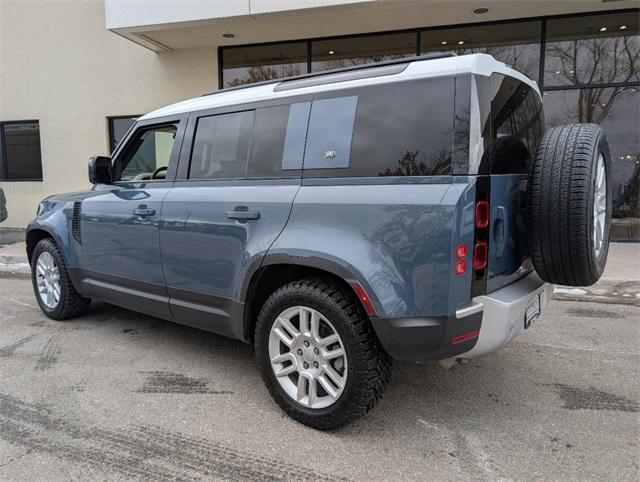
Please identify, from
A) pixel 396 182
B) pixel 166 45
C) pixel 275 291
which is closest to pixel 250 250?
pixel 275 291

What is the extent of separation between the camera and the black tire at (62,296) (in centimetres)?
433

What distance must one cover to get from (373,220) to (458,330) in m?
0.67

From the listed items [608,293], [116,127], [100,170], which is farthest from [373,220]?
[116,127]

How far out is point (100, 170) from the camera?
12.7 ft

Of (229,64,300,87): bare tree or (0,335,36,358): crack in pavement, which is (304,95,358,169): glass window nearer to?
(0,335,36,358): crack in pavement

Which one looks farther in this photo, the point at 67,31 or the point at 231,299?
the point at 67,31

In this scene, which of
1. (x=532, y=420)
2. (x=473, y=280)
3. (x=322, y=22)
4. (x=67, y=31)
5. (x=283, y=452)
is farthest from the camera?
(x=67, y=31)

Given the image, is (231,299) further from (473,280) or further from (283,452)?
(473,280)

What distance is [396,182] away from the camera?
2.31m

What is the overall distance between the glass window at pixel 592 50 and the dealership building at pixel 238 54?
2 centimetres

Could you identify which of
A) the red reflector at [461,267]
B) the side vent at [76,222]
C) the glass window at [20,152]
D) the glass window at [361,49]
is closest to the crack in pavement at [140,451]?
the red reflector at [461,267]

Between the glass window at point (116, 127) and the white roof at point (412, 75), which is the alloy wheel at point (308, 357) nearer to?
the white roof at point (412, 75)

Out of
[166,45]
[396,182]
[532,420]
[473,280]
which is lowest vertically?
[532,420]

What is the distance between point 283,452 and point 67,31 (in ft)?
34.8
